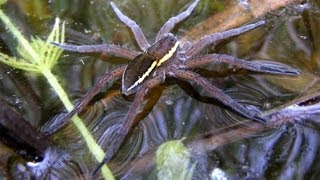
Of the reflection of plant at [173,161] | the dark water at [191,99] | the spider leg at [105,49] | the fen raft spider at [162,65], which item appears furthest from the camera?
the spider leg at [105,49]

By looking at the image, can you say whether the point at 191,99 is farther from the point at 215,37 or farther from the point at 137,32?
the point at 137,32

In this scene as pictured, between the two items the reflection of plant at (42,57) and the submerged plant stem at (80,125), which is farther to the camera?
the reflection of plant at (42,57)

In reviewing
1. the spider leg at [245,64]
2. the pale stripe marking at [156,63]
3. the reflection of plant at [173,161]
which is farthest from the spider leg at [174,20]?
the reflection of plant at [173,161]

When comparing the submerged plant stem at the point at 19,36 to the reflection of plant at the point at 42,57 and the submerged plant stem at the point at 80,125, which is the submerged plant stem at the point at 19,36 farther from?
the submerged plant stem at the point at 80,125

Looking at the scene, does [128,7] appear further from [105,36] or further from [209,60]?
[209,60]

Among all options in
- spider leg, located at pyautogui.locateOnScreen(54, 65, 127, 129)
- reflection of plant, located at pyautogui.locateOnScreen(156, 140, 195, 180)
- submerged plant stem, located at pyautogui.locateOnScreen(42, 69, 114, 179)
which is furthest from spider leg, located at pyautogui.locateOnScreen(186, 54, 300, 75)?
submerged plant stem, located at pyautogui.locateOnScreen(42, 69, 114, 179)

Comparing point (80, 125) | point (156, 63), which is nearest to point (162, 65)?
point (156, 63)
